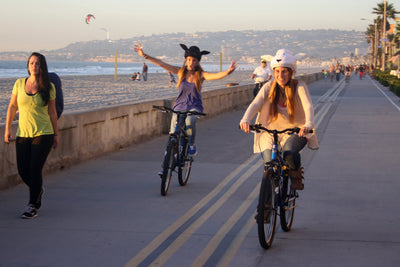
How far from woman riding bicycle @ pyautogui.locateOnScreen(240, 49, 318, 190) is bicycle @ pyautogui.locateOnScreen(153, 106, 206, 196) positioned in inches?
98.9

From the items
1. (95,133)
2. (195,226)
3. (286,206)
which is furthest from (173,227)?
(95,133)

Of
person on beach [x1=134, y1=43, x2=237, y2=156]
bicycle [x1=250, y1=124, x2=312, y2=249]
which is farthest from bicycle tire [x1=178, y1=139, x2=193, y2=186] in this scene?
bicycle [x1=250, y1=124, x2=312, y2=249]

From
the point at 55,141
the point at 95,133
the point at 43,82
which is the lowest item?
the point at 95,133

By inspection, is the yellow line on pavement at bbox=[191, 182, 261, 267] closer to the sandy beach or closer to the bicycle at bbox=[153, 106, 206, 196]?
the bicycle at bbox=[153, 106, 206, 196]

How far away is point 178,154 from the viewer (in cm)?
948

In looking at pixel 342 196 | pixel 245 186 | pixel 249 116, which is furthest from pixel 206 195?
pixel 249 116

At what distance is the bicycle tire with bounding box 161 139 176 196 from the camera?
8984 millimetres

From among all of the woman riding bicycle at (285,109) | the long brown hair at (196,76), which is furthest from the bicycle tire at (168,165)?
the woman riding bicycle at (285,109)

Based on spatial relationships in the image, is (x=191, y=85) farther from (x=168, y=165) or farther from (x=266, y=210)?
(x=266, y=210)

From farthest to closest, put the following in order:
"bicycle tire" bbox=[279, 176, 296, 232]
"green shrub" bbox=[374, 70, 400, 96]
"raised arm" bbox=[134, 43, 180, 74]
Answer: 1. "green shrub" bbox=[374, 70, 400, 96]
2. "raised arm" bbox=[134, 43, 180, 74]
3. "bicycle tire" bbox=[279, 176, 296, 232]

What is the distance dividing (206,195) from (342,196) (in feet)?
5.66

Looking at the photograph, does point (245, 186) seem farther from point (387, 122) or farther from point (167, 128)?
point (387, 122)

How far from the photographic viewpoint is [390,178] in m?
10.6

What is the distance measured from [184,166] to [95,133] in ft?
10.8
